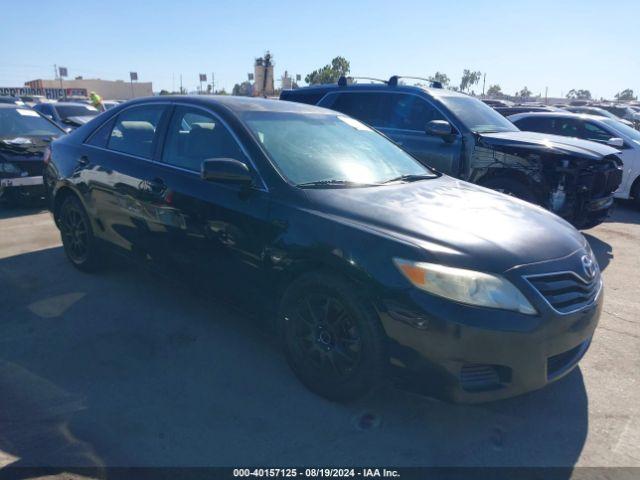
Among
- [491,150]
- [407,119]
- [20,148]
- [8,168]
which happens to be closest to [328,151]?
[491,150]

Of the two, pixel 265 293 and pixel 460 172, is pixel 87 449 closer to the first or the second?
pixel 265 293

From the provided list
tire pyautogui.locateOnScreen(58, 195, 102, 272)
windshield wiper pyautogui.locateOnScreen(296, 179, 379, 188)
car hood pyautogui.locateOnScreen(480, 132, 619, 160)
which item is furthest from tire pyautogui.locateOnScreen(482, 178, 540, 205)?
tire pyautogui.locateOnScreen(58, 195, 102, 272)

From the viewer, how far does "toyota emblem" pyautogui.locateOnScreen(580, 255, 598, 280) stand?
9.20ft

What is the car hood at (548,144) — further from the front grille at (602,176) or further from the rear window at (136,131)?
the rear window at (136,131)

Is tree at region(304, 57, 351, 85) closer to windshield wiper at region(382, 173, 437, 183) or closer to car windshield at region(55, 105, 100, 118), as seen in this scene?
car windshield at region(55, 105, 100, 118)

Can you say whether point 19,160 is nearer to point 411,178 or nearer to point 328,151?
point 328,151

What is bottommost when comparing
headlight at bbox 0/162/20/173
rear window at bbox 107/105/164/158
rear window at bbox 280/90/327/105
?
headlight at bbox 0/162/20/173

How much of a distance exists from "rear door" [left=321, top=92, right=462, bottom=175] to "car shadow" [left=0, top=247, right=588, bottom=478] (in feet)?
12.3

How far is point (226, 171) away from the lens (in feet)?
10.1

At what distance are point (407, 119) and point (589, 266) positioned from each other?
4472mm

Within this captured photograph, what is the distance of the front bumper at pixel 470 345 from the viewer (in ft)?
7.76

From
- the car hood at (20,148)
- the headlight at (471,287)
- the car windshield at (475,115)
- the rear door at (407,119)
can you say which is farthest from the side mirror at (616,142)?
the car hood at (20,148)

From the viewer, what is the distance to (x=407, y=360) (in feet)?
8.16

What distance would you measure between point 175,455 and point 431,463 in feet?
4.08
